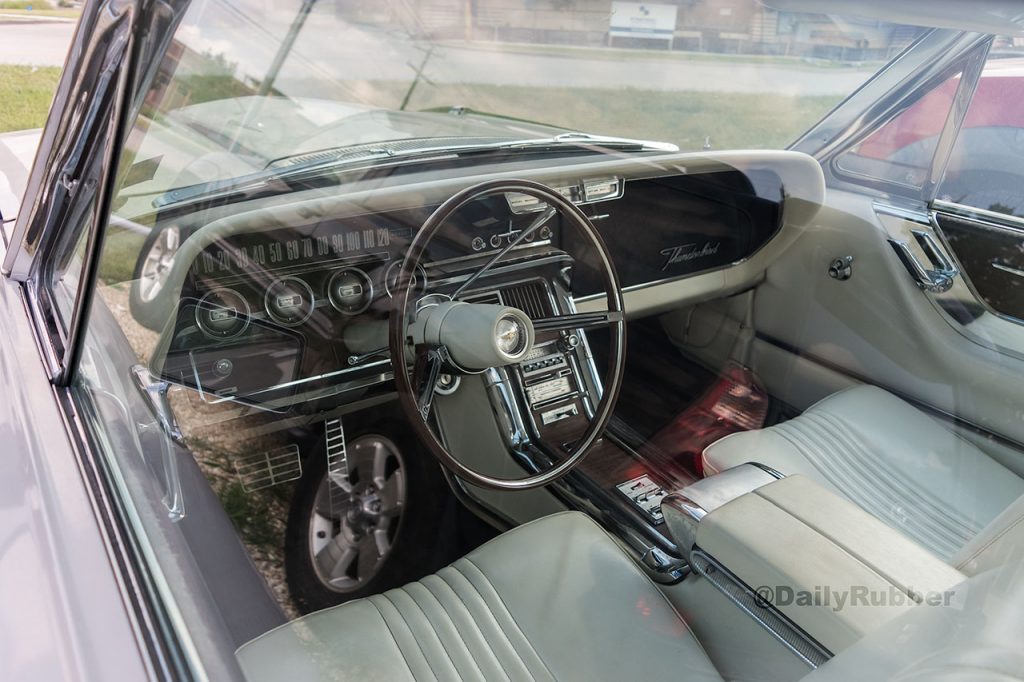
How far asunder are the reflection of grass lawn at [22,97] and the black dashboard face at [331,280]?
5.60 ft

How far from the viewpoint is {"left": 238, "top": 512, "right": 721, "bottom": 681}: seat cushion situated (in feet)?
3.70

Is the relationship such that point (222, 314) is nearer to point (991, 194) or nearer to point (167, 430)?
point (167, 430)

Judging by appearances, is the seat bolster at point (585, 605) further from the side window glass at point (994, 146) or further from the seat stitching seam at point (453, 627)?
the side window glass at point (994, 146)

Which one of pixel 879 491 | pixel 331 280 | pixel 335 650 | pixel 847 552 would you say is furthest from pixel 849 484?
pixel 331 280

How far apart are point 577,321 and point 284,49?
0.90m

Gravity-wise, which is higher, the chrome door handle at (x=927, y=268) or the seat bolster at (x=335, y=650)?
the chrome door handle at (x=927, y=268)

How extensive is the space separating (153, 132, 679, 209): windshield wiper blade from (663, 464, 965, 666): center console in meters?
1.06

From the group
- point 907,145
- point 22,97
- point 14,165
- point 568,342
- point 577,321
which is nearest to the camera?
point 577,321

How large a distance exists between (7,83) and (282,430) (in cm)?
256

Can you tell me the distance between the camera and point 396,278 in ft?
5.79

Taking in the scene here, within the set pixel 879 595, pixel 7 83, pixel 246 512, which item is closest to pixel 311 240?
pixel 246 512

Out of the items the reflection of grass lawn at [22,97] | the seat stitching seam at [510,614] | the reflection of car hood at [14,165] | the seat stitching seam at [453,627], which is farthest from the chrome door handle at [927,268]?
the reflection of grass lawn at [22,97]

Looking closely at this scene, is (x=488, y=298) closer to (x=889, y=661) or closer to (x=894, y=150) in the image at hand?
(x=894, y=150)

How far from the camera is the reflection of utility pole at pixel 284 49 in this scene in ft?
4.63
